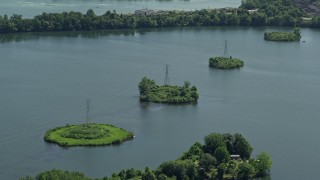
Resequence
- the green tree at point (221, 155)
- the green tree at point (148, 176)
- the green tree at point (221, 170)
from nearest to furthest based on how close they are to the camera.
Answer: the green tree at point (148, 176), the green tree at point (221, 170), the green tree at point (221, 155)

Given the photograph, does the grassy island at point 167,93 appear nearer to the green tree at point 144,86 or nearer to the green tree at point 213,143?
the green tree at point 144,86

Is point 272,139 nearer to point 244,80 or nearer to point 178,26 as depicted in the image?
point 244,80

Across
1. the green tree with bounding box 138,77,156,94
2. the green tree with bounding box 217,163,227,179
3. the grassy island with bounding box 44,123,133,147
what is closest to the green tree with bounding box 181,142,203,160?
the green tree with bounding box 217,163,227,179

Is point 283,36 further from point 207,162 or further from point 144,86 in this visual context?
point 207,162

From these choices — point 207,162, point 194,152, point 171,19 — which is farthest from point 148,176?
point 171,19

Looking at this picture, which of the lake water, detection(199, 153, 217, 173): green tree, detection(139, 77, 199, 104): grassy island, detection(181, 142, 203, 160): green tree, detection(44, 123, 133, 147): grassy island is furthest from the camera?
the lake water

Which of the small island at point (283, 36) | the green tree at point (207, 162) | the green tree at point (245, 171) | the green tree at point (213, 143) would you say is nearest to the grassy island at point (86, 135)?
the green tree at point (213, 143)

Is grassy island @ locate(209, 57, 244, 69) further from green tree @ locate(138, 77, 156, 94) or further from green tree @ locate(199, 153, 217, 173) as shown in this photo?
green tree @ locate(199, 153, 217, 173)
